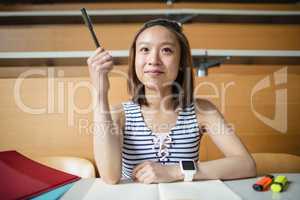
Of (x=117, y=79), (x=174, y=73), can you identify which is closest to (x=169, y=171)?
(x=174, y=73)

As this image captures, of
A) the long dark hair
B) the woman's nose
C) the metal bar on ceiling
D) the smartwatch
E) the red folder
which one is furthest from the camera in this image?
the metal bar on ceiling

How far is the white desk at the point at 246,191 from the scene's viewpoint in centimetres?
48

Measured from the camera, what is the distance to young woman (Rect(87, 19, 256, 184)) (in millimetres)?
597

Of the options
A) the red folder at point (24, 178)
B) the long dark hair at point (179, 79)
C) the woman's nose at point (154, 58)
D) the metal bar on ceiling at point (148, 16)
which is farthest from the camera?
the metal bar on ceiling at point (148, 16)

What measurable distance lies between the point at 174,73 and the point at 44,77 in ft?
2.83

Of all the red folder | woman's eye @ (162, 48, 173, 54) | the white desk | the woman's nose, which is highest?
woman's eye @ (162, 48, 173, 54)

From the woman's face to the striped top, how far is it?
139 millimetres

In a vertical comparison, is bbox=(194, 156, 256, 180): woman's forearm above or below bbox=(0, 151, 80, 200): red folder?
below

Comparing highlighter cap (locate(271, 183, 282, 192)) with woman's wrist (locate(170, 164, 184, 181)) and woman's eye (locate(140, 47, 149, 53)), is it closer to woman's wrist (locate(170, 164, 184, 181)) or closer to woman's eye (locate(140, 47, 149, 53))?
woman's wrist (locate(170, 164, 184, 181))
